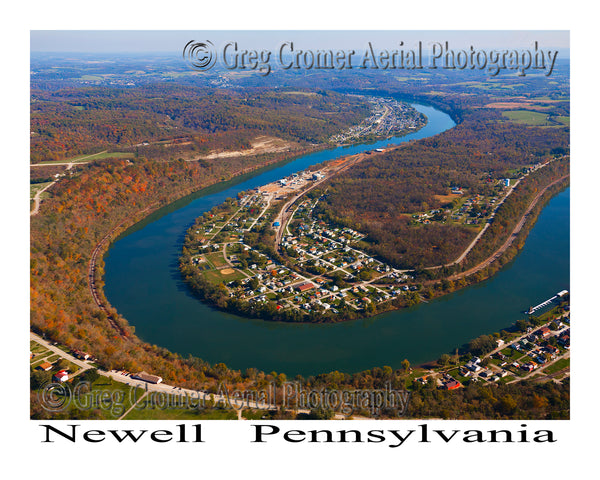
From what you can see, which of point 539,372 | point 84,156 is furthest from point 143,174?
point 539,372

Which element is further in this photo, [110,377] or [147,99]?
[147,99]

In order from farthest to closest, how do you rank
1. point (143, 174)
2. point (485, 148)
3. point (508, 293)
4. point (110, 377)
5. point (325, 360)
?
point (485, 148) → point (143, 174) → point (508, 293) → point (325, 360) → point (110, 377)

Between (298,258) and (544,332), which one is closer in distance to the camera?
(544,332)

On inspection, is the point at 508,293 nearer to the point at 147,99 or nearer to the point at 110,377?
the point at 110,377

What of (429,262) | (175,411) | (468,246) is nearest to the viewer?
(175,411)

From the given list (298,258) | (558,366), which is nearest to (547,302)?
(558,366)

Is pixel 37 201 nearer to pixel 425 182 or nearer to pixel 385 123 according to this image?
pixel 425 182

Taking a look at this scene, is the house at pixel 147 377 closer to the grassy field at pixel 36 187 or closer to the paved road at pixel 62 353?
the paved road at pixel 62 353
